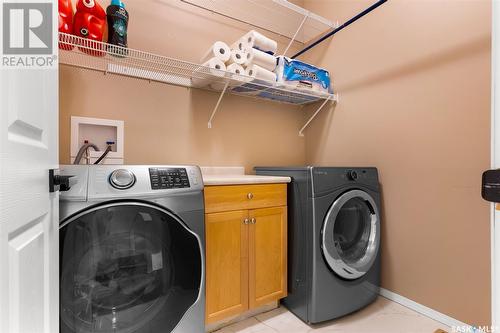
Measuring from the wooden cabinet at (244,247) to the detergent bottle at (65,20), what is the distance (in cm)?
108

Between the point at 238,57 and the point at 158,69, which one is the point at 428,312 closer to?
the point at 238,57

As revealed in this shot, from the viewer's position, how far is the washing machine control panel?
3.58ft

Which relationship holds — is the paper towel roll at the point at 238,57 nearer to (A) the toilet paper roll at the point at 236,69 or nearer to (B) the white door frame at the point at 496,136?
(A) the toilet paper roll at the point at 236,69

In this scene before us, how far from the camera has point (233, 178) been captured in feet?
4.92

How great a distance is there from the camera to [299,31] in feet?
7.65

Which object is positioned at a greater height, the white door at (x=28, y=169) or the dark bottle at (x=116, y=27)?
the dark bottle at (x=116, y=27)

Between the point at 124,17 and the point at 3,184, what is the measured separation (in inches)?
52.0

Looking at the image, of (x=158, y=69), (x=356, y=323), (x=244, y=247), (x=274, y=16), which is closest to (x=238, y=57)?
(x=158, y=69)

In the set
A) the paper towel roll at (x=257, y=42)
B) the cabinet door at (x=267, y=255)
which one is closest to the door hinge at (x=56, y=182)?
the cabinet door at (x=267, y=255)

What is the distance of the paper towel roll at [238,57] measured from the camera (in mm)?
1690

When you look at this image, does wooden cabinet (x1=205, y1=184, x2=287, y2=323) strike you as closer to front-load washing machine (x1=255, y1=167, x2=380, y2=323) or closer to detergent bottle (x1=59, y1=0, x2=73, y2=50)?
front-load washing machine (x1=255, y1=167, x2=380, y2=323)

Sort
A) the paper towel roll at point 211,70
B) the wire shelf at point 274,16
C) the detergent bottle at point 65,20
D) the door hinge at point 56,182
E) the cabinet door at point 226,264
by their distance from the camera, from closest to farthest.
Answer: the door hinge at point 56,182 → the detergent bottle at point 65,20 → the cabinet door at point 226,264 → the paper towel roll at point 211,70 → the wire shelf at point 274,16

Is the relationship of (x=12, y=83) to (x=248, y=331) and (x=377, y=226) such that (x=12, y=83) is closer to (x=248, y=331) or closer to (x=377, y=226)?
(x=248, y=331)

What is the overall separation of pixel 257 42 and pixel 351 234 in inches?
62.0
